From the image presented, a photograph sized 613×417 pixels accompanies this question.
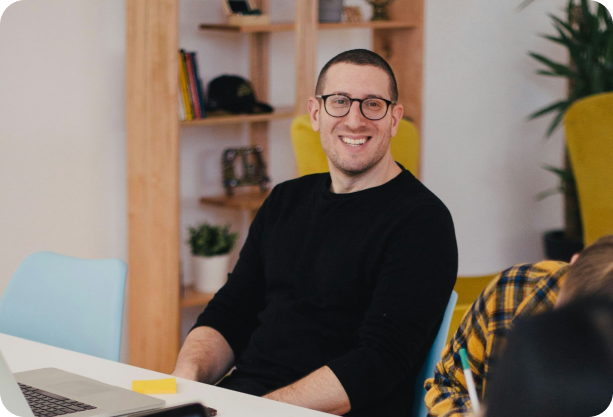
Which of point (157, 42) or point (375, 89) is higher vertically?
point (157, 42)

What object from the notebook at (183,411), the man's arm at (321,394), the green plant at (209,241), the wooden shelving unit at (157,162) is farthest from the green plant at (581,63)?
the notebook at (183,411)

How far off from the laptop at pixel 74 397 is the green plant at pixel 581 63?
10.8 ft

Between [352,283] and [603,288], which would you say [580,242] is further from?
[603,288]

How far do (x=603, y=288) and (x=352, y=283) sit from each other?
1188 millimetres

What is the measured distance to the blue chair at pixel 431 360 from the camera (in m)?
1.66

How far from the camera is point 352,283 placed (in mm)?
1765

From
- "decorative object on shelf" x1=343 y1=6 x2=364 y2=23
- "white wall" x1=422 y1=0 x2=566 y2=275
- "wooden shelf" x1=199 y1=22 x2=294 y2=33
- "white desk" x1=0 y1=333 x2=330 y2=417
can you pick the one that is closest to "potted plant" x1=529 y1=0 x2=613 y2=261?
"white wall" x1=422 y1=0 x2=566 y2=275

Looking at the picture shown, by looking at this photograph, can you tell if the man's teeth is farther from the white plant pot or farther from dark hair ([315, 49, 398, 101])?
the white plant pot

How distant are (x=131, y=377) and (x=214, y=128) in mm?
2177

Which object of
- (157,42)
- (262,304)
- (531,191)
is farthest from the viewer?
(531,191)

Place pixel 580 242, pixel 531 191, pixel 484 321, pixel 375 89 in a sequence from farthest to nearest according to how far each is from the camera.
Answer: pixel 531 191
pixel 580 242
pixel 375 89
pixel 484 321

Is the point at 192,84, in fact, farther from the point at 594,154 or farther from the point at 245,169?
the point at 594,154

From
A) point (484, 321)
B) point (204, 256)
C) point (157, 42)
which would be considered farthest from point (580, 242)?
point (484, 321)

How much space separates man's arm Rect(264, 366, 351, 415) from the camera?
1.64 meters
